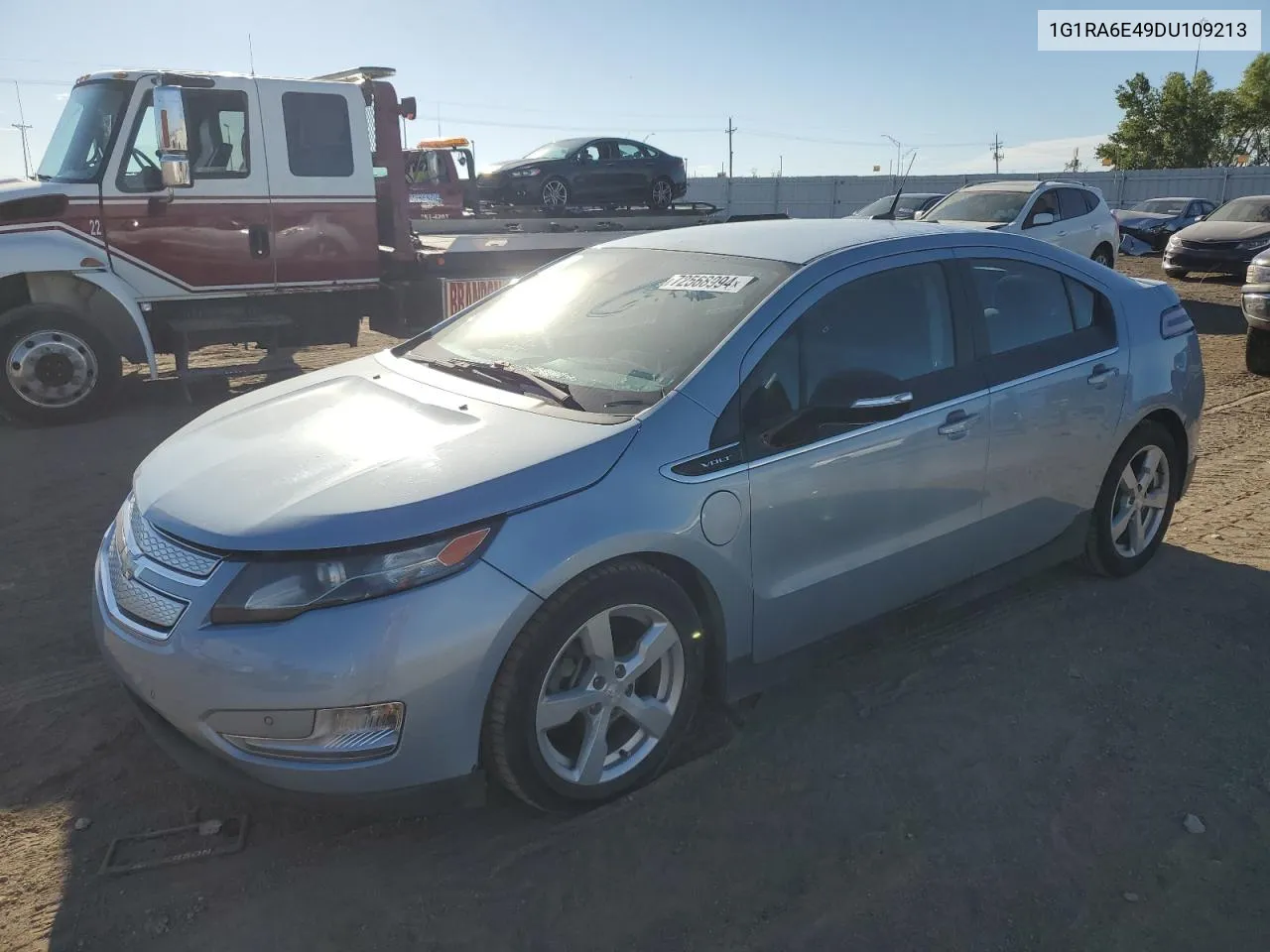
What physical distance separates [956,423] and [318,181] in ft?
22.4

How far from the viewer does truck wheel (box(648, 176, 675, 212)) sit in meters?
15.8

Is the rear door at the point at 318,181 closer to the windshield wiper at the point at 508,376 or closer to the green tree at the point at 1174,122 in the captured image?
the windshield wiper at the point at 508,376

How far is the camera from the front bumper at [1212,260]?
17.8m

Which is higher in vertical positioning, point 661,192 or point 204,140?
Answer: point 661,192

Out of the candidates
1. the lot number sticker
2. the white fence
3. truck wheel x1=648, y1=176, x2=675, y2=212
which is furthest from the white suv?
the white fence

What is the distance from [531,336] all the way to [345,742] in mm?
1740

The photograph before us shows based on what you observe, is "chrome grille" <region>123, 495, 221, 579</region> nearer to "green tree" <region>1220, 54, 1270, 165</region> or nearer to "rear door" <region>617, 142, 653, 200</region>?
"rear door" <region>617, 142, 653, 200</region>

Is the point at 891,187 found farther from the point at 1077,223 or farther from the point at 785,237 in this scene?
the point at 785,237

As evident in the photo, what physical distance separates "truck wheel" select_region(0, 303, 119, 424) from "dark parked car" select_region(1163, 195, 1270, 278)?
704 inches

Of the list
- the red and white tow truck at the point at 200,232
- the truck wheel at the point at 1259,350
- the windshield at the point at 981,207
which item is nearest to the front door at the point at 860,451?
the red and white tow truck at the point at 200,232

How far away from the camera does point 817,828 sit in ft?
9.73

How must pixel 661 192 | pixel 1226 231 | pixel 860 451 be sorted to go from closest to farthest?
pixel 860 451, pixel 661 192, pixel 1226 231

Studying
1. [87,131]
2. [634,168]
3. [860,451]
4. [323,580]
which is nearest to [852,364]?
[860,451]

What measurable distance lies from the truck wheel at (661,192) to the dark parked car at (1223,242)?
32.2ft
